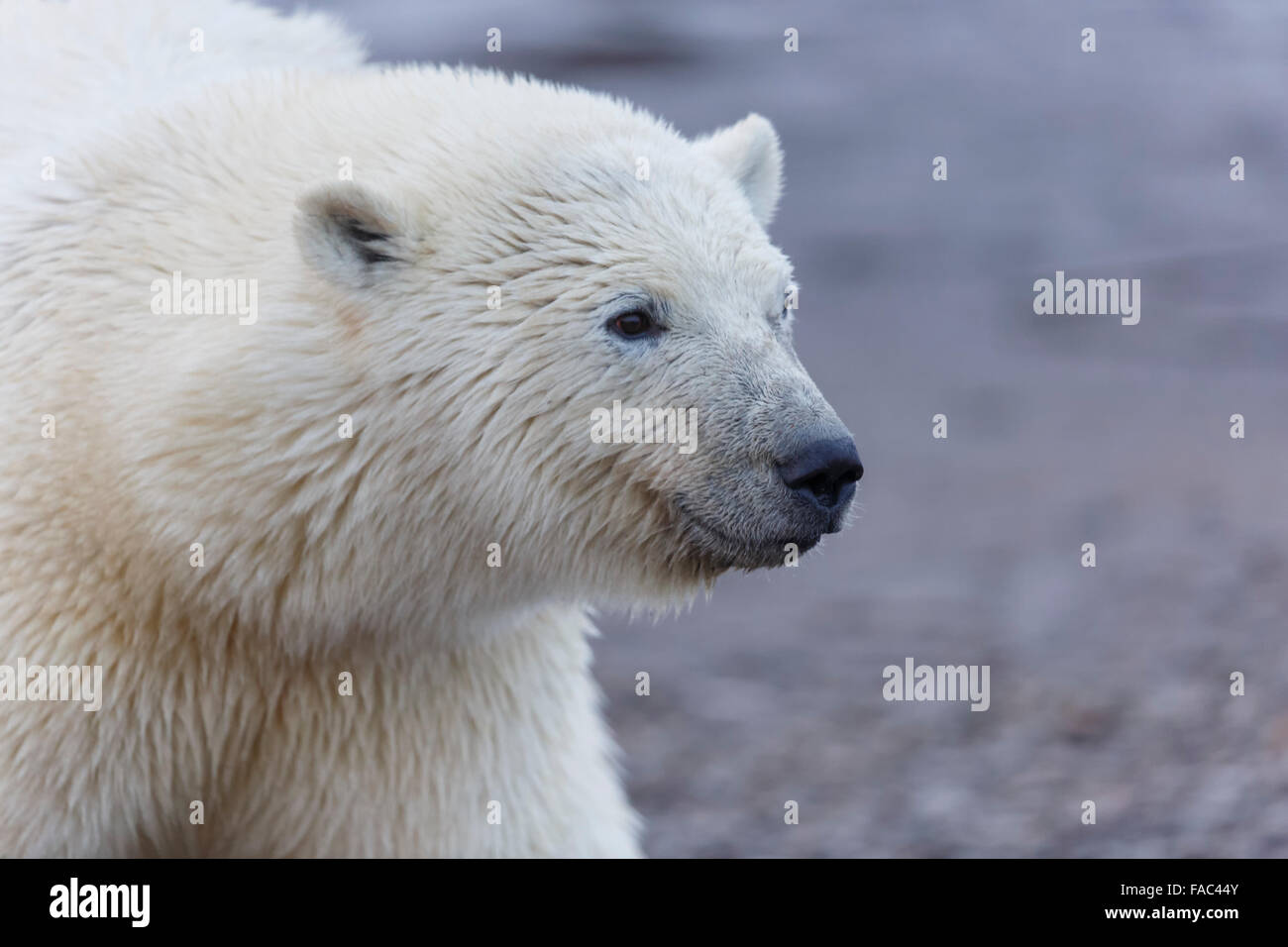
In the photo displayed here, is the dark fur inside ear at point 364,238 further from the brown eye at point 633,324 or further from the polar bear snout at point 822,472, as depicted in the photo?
the polar bear snout at point 822,472

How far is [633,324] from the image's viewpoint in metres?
3.11

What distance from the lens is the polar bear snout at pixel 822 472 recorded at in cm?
297

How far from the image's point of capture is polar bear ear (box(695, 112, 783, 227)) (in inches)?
144

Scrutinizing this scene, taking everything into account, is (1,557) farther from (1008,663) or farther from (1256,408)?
(1256,408)

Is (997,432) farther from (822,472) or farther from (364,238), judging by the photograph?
(364,238)

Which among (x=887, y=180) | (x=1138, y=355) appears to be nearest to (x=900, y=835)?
(x=1138, y=355)

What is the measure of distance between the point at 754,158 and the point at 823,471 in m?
1.08

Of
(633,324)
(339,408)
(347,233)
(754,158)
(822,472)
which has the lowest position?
(822,472)

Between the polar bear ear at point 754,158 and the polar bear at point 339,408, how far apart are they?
24 cm

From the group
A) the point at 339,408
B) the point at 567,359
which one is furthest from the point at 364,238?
the point at 567,359

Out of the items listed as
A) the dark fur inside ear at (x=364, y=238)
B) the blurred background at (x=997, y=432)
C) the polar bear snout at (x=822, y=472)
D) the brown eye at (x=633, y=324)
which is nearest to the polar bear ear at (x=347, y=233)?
the dark fur inside ear at (x=364, y=238)

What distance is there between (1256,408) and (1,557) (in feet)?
26.2

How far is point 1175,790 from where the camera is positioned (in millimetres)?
5344

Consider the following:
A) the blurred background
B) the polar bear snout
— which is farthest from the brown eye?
the blurred background
